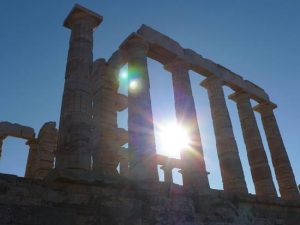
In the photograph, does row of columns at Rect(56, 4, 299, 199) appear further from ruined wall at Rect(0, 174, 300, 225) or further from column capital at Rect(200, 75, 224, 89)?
ruined wall at Rect(0, 174, 300, 225)

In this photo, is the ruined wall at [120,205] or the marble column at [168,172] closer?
the ruined wall at [120,205]

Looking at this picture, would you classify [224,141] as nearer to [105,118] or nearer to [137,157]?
[105,118]

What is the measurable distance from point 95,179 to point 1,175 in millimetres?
2369

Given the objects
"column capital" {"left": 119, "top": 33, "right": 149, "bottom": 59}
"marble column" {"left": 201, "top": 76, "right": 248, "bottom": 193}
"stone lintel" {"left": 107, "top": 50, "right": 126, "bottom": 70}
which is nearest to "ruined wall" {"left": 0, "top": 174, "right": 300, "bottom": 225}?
"marble column" {"left": 201, "top": 76, "right": 248, "bottom": 193}

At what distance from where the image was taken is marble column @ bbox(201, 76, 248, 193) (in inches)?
633

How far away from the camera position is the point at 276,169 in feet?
64.2

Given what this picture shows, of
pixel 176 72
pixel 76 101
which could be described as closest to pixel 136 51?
pixel 176 72

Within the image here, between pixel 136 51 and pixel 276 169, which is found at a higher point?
pixel 136 51

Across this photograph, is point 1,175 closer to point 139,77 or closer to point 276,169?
point 139,77

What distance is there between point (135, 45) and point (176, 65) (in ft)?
9.16

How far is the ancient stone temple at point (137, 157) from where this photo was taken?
325 inches

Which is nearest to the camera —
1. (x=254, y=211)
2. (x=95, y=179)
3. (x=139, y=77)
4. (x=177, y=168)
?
(x=95, y=179)

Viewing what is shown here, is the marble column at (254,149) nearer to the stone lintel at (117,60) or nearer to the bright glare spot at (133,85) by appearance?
the stone lintel at (117,60)

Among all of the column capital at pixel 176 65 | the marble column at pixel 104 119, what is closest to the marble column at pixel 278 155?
the column capital at pixel 176 65
